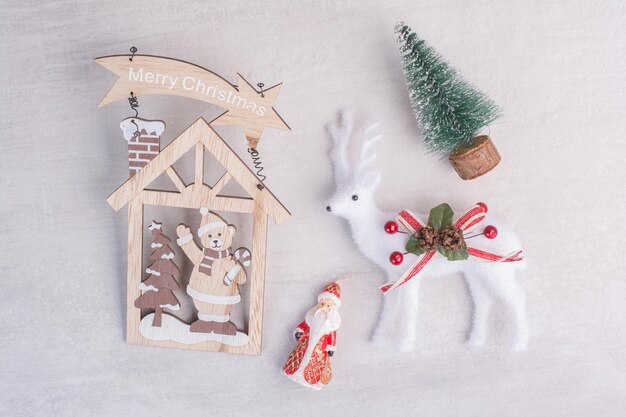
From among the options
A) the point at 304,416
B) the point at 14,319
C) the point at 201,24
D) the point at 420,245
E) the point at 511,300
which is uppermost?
the point at 201,24

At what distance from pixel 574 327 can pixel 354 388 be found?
1.65 ft

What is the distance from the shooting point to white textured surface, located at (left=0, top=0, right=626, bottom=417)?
3.70 ft

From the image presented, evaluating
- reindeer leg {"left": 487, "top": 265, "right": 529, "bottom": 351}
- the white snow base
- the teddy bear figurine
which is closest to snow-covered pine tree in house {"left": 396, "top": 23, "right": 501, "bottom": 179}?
reindeer leg {"left": 487, "top": 265, "right": 529, "bottom": 351}

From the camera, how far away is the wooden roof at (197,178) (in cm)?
108

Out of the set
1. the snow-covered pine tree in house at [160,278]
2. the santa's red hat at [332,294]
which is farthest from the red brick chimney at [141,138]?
the santa's red hat at [332,294]

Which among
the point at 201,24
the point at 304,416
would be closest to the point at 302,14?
the point at 201,24

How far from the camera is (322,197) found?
1178 mm

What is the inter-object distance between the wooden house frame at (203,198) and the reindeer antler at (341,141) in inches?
5.8

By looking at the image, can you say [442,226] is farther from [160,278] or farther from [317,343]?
[160,278]

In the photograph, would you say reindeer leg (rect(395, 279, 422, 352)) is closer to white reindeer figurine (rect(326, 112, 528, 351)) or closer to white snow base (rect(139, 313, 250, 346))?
white reindeer figurine (rect(326, 112, 528, 351))

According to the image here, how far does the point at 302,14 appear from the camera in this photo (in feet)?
3.70

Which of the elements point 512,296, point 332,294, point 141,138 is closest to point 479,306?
point 512,296

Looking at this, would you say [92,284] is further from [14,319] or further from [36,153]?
[36,153]

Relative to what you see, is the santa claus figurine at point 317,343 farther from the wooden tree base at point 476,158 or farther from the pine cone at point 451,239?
the wooden tree base at point 476,158
